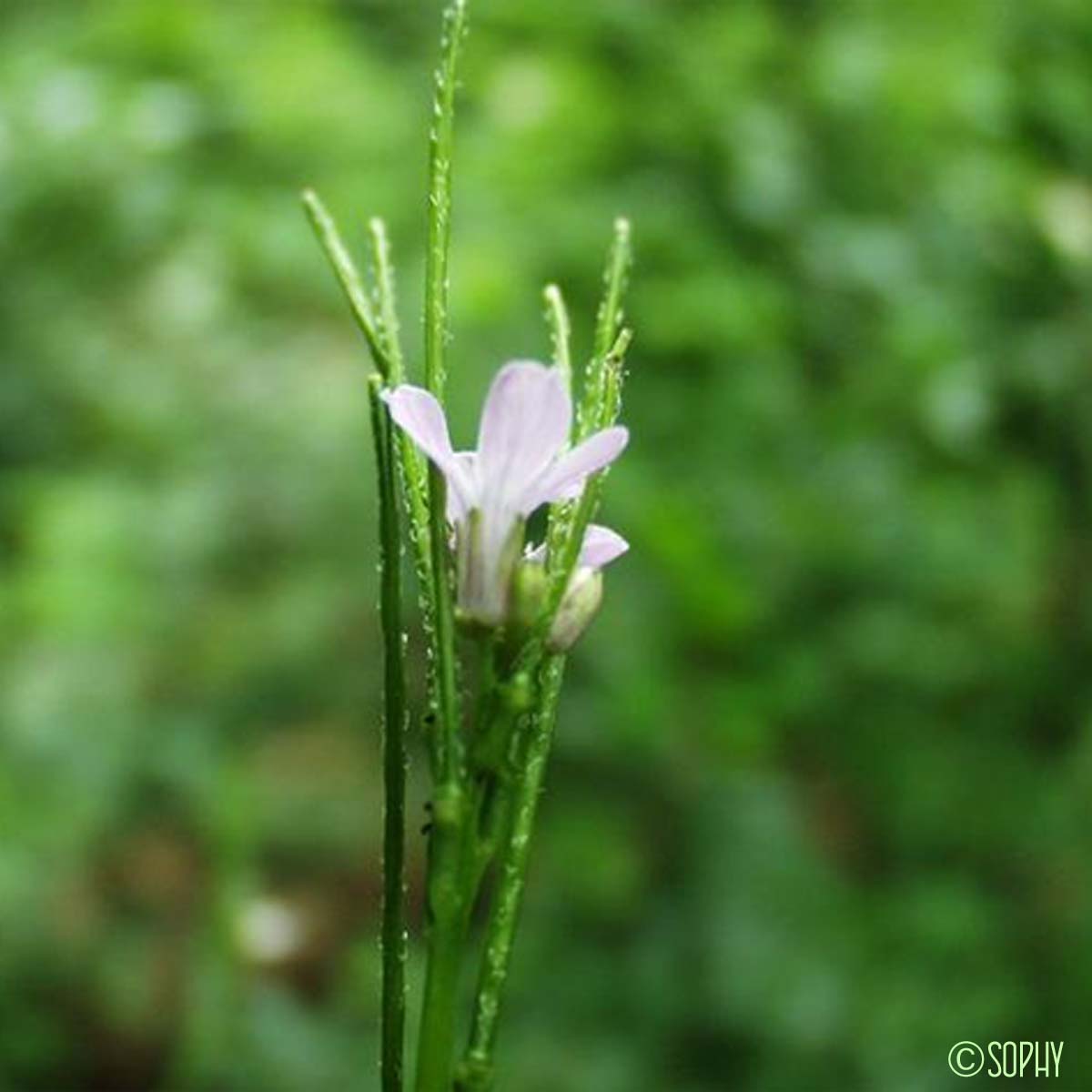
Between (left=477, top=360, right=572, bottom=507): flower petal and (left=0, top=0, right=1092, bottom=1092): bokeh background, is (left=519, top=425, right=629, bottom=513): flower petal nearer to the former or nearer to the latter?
(left=477, top=360, right=572, bottom=507): flower petal

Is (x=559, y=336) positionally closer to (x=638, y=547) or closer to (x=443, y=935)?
(x=443, y=935)

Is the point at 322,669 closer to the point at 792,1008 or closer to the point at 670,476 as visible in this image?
the point at 670,476

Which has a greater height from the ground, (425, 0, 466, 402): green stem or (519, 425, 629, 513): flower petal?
(425, 0, 466, 402): green stem

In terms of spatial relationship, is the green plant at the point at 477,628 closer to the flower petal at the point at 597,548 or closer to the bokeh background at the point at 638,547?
the flower petal at the point at 597,548

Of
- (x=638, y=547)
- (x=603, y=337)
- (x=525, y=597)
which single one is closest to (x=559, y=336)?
(x=603, y=337)

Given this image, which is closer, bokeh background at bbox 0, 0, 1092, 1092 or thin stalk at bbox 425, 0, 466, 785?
thin stalk at bbox 425, 0, 466, 785

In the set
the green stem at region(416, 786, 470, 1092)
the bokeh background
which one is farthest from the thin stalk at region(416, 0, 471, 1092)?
the bokeh background

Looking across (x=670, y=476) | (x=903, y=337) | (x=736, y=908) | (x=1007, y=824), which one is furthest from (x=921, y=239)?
(x=736, y=908)

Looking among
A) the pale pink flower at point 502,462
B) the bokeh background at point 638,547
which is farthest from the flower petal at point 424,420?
the bokeh background at point 638,547
